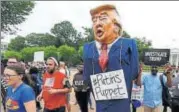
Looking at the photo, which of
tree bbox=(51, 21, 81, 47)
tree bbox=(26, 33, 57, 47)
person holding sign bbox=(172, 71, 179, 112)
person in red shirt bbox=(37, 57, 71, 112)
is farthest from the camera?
tree bbox=(26, 33, 57, 47)

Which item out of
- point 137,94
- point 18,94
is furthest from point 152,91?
point 18,94

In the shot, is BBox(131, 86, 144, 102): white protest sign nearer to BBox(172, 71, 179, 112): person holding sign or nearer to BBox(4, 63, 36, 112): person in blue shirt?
BBox(172, 71, 179, 112): person holding sign

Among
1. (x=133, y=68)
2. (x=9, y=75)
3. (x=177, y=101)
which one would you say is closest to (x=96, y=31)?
(x=133, y=68)

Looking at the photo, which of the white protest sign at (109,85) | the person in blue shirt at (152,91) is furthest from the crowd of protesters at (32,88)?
the person in blue shirt at (152,91)

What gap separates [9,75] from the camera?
606 cm

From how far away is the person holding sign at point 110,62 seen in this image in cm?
588

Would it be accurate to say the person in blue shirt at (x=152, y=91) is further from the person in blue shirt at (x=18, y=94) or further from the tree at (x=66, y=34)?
the tree at (x=66, y=34)

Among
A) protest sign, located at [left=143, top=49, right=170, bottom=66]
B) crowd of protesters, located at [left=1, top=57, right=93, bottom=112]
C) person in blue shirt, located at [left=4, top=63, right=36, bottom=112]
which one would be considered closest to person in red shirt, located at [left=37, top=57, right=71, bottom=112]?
crowd of protesters, located at [left=1, top=57, right=93, bottom=112]

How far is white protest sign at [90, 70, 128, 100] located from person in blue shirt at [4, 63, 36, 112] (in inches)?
33.1

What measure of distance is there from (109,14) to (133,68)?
802mm

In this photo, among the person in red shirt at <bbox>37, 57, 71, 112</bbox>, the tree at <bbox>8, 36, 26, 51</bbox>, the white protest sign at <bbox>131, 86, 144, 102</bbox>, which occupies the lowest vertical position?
the tree at <bbox>8, 36, 26, 51</bbox>

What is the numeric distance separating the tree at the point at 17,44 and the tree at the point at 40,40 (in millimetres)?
2019

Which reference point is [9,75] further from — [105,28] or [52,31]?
[52,31]

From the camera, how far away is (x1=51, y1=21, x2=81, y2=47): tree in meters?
120
